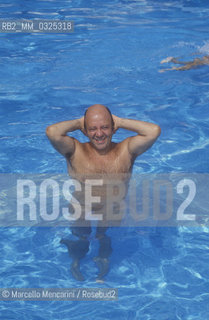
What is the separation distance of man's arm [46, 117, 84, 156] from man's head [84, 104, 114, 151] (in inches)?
5.2

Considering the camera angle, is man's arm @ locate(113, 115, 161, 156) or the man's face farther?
man's arm @ locate(113, 115, 161, 156)

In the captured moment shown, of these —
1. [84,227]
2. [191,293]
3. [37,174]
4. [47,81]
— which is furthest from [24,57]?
[191,293]

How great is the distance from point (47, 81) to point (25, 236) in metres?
3.77

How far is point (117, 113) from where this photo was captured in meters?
7.61

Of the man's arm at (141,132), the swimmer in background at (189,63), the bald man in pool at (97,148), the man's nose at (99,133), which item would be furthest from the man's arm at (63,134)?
the swimmer in background at (189,63)

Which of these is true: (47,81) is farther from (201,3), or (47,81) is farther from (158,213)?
(201,3)

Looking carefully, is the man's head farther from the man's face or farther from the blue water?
the blue water

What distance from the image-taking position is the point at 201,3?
12398 millimetres

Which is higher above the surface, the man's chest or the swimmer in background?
the swimmer in background

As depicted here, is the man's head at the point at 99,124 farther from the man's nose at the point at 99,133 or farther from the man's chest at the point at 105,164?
the man's chest at the point at 105,164

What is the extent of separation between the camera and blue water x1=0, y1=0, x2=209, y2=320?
15.8ft

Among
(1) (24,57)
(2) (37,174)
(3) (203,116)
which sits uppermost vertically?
(1) (24,57)

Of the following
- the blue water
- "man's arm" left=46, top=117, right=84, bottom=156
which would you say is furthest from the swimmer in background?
"man's arm" left=46, top=117, right=84, bottom=156

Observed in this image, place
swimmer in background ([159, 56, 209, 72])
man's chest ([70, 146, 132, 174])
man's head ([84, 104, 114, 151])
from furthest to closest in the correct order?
swimmer in background ([159, 56, 209, 72]) < man's chest ([70, 146, 132, 174]) < man's head ([84, 104, 114, 151])
